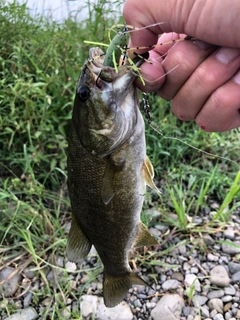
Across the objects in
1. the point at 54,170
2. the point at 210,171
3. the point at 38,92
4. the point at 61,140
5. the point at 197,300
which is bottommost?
the point at 197,300

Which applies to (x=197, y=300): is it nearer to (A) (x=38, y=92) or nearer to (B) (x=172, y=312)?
(B) (x=172, y=312)

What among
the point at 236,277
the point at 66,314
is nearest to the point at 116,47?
the point at 66,314

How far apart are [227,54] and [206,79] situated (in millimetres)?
139

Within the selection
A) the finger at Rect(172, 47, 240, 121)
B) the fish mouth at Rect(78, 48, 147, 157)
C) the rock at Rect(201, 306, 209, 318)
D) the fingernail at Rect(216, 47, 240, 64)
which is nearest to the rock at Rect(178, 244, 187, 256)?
the rock at Rect(201, 306, 209, 318)

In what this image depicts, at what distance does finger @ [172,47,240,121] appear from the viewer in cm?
172

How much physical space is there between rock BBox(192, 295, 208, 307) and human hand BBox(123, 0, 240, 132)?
1.39 m

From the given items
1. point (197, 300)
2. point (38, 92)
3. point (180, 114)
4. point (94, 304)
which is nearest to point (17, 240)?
point (94, 304)

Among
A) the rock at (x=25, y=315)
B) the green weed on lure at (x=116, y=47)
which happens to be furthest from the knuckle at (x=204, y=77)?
the rock at (x=25, y=315)

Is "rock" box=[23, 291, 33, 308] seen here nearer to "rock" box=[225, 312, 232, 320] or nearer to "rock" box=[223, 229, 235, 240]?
"rock" box=[225, 312, 232, 320]

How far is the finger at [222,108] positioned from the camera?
1.78 meters

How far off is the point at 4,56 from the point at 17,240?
5.07 ft

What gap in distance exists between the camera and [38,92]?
3.01m

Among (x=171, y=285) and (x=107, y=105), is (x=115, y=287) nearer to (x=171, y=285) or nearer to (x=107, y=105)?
(x=171, y=285)

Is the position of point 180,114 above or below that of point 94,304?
above
